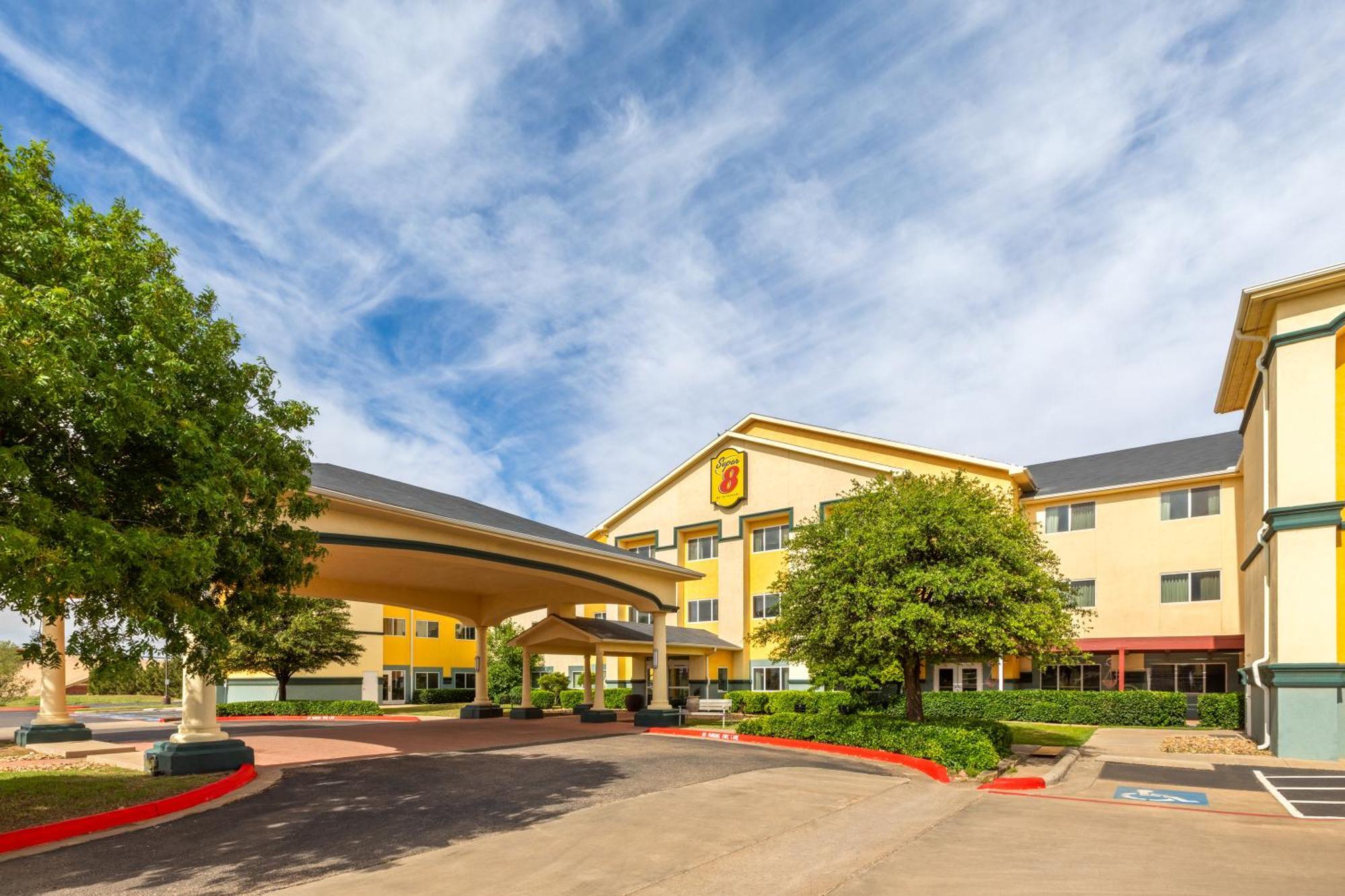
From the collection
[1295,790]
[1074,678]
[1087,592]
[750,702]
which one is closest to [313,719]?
[750,702]

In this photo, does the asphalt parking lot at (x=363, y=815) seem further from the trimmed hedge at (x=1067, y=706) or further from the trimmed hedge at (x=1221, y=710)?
the trimmed hedge at (x=1221, y=710)

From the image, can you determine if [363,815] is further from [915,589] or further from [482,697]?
[482,697]

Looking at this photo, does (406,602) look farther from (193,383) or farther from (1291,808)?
(1291,808)

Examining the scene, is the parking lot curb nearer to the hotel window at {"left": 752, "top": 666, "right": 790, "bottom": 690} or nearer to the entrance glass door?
the hotel window at {"left": 752, "top": 666, "right": 790, "bottom": 690}

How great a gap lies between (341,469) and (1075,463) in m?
34.9

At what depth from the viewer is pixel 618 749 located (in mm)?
20156

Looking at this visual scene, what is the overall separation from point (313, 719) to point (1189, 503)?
123 feet

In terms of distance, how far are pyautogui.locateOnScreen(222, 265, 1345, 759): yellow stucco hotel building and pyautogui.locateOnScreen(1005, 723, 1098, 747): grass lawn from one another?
12.9 ft

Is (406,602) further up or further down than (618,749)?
further up

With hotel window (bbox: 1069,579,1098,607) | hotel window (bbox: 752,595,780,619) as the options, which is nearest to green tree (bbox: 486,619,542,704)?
hotel window (bbox: 752,595,780,619)

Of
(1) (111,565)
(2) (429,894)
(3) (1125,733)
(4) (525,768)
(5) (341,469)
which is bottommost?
(3) (1125,733)

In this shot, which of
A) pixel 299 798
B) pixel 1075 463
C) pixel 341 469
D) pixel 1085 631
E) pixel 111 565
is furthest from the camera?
pixel 1075 463

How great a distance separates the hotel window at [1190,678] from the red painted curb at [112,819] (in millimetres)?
33457

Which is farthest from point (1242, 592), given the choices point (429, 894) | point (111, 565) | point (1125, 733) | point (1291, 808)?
point (111, 565)
